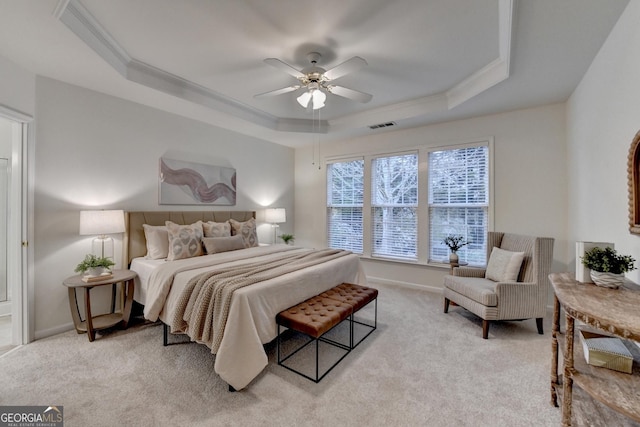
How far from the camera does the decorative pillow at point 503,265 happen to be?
9.82 ft

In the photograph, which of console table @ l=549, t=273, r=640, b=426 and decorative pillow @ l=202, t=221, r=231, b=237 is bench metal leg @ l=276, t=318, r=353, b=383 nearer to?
console table @ l=549, t=273, r=640, b=426

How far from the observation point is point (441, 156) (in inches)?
170

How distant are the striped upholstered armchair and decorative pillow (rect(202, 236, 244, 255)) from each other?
2895 mm

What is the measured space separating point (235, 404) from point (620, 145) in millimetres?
3456

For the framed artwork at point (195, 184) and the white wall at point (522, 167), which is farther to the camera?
the framed artwork at point (195, 184)

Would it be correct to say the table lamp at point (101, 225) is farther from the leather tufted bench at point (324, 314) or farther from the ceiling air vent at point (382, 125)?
the ceiling air vent at point (382, 125)

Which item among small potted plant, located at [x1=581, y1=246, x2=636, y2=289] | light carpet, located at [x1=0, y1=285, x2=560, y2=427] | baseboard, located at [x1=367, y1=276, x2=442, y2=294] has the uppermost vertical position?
small potted plant, located at [x1=581, y1=246, x2=636, y2=289]

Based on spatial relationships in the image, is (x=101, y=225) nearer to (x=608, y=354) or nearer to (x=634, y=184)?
(x=608, y=354)

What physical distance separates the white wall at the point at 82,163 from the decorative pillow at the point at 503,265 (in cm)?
433

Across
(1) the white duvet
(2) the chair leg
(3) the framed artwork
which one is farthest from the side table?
(2) the chair leg

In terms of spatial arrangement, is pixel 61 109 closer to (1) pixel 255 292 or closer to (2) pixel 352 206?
(1) pixel 255 292

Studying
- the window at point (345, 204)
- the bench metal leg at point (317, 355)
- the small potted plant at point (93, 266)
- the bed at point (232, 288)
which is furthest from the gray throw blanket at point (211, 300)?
the window at point (345, 204)

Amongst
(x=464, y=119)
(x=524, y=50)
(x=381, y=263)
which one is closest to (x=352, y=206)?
(x=381, y=263)

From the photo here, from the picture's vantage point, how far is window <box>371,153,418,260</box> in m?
4.60
